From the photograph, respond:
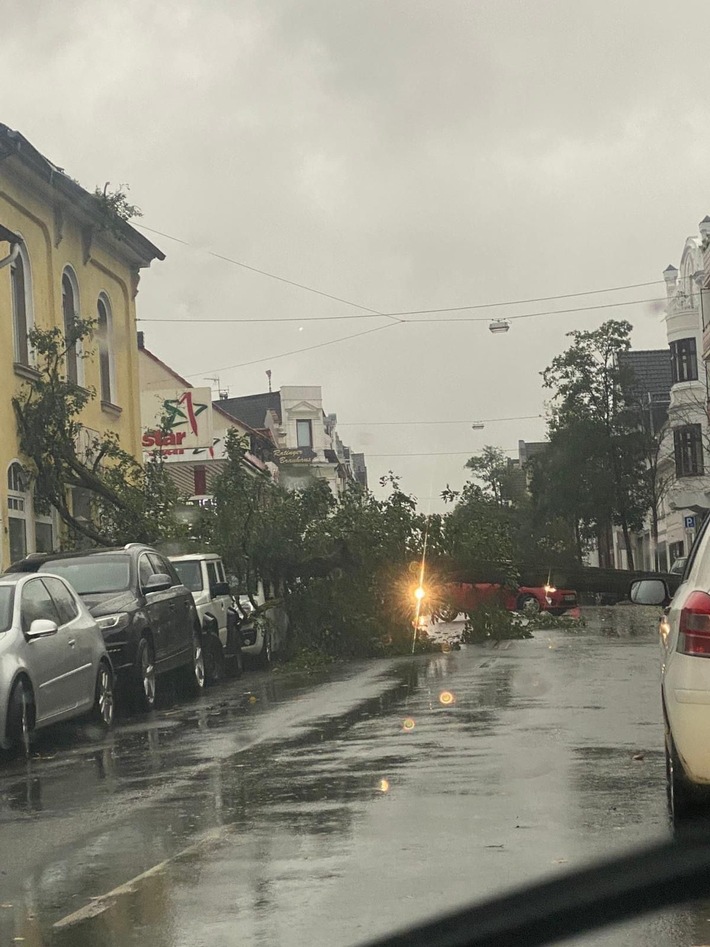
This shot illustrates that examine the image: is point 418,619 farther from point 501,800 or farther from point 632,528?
point 632,528

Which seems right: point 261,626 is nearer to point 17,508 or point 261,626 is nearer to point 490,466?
point 17,508

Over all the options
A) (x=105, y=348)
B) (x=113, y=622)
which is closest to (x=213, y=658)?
(x=113, y=622)

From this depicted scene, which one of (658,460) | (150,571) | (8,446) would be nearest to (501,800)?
(150,571)

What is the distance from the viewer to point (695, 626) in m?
7.46

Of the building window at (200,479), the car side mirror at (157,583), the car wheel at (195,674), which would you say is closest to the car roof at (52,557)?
the car side mirror at (157,583)

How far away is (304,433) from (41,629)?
89.6 meters

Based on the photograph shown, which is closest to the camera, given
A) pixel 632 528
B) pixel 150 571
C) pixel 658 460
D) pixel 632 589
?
pixel 632 589

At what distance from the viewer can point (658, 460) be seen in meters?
81.0

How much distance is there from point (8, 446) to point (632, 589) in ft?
53.8

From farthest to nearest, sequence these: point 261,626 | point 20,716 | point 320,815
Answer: point 261,626, point 20,716, point 320,815

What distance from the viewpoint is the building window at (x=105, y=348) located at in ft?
106

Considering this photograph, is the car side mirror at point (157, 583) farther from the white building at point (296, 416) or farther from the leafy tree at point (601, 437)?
the white building at point (296, 416)

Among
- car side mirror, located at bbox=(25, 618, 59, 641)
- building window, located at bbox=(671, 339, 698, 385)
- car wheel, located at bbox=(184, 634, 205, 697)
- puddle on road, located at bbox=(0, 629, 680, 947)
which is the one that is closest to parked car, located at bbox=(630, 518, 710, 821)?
puddle on road, located at bbox=(0, 629, 680, 947)

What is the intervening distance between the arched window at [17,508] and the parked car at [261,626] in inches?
140
